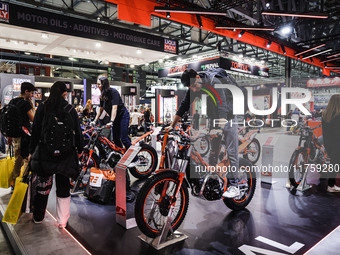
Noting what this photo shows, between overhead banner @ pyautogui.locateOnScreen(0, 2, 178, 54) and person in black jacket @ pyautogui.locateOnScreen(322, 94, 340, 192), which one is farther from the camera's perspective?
overhead banner @ pyautogui.locateOnScreen(0, 2, 178, 54)

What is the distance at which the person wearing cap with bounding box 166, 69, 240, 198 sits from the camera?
2.82 m

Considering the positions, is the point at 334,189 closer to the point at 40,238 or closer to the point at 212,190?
the point at 212,190

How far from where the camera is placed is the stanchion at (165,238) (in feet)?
7.86

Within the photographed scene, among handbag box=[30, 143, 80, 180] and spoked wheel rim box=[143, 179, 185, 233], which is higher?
handbag box=[30, 143, 80, 180]

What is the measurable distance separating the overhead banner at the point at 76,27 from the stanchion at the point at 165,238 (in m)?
5.27

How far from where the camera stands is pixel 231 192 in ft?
9.87

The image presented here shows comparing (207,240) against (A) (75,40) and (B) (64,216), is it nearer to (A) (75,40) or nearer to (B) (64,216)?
(B) (64,216)

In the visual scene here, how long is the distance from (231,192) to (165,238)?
39.5 inches

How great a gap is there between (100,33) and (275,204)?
18.5 ft

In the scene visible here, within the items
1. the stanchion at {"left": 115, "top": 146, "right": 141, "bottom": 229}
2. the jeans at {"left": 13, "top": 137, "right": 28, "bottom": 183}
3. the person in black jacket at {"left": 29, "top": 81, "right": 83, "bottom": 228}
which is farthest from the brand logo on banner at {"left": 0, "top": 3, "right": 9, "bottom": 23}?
the stanchion at {"left": 115, "top": 146, "right": 141, "bottom": 229}

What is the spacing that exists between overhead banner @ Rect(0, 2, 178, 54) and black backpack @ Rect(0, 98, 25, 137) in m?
2.84

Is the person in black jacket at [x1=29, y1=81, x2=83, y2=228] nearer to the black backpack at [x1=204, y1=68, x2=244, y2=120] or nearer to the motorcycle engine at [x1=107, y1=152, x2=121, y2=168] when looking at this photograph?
the motorcycle engine at [x1=107, y1=152, x2=121, y2=168]

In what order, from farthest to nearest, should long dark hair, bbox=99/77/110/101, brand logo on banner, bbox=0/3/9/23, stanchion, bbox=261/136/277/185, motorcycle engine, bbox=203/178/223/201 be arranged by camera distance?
brand logo on banner, bbox=0/3/9/23 < stanchion, bbox=261/136/277/185 < long dark hair, bbox=99/77/110/101 < motorcycle engine, bbox=203/178/223/201

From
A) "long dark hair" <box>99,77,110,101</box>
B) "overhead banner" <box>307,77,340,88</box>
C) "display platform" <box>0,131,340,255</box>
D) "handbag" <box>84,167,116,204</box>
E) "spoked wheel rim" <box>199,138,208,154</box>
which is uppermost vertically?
"overhead banner" <box>307,77,340,88</box>
